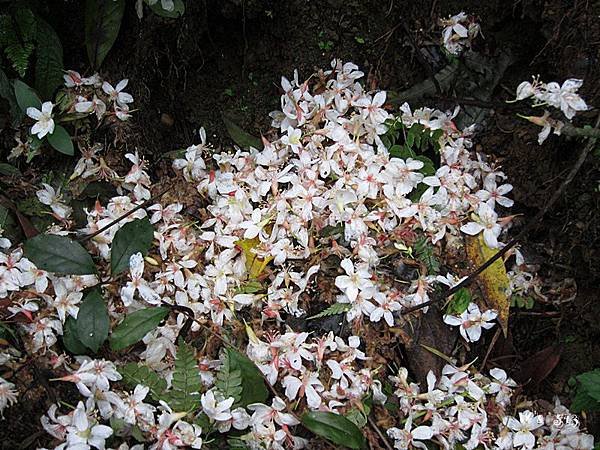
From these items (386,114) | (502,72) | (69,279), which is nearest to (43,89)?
(69,279)

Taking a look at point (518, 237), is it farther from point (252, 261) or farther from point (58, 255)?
point (58, 255)

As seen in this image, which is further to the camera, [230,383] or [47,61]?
[47,61]

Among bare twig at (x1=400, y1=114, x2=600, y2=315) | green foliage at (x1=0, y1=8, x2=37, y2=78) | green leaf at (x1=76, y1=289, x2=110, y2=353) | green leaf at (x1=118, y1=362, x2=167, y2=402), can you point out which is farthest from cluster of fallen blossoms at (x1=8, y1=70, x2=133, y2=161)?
bare twig at (x1=400, y1=114, x2=600, y2=315)

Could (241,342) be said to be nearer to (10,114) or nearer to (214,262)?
(214,262)

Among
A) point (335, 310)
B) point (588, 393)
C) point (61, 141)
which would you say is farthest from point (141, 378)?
point (588, 393)

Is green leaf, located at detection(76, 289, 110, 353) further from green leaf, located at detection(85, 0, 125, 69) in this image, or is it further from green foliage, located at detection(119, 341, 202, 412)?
green leaf, located at detection(85, 0, 125, 69)

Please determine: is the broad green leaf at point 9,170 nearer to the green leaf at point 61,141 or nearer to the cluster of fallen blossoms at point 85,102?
the cluster of fallen blossoms at point 85,102
